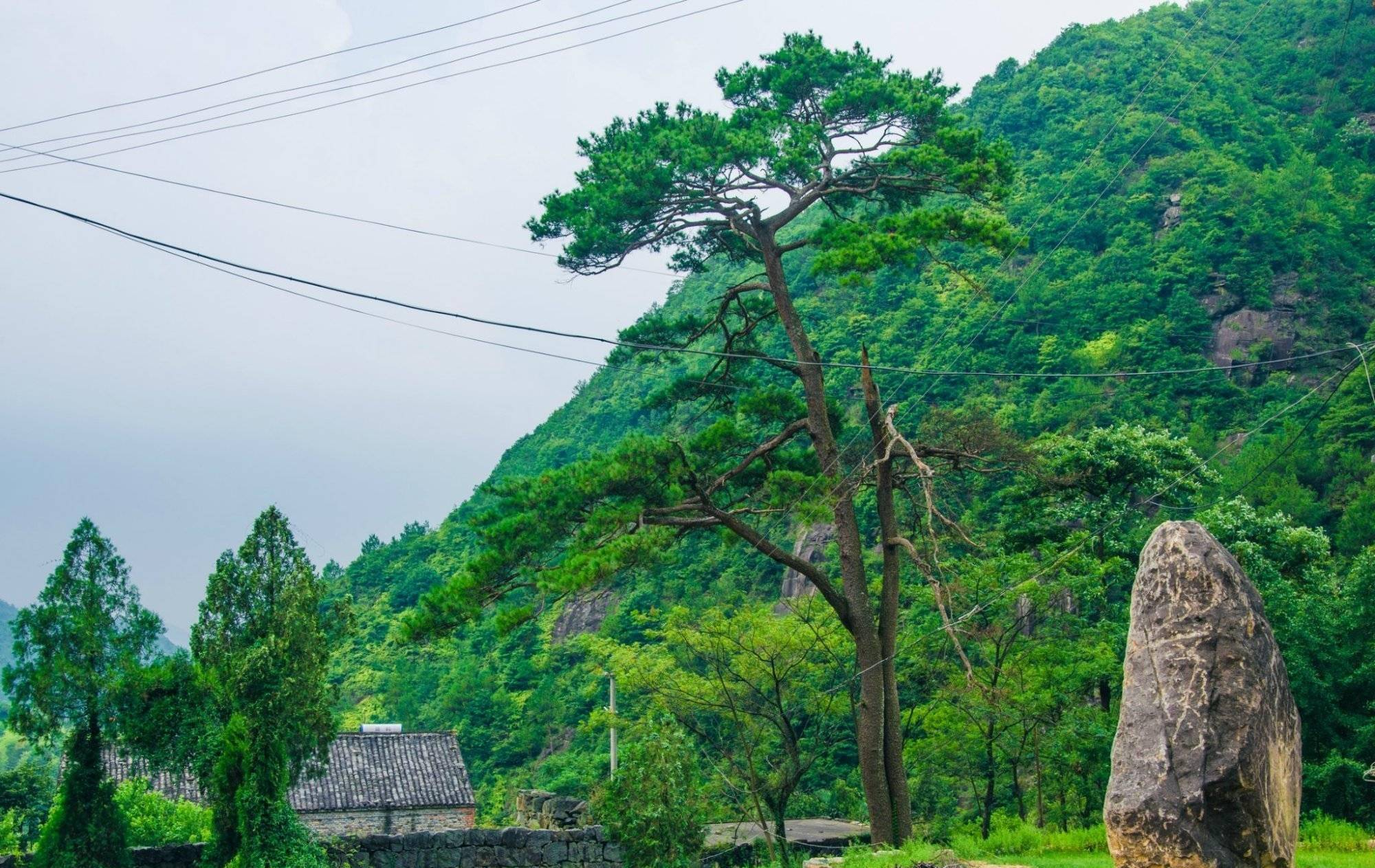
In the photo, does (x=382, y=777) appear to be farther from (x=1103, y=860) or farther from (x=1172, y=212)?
(x=1172, y=212)

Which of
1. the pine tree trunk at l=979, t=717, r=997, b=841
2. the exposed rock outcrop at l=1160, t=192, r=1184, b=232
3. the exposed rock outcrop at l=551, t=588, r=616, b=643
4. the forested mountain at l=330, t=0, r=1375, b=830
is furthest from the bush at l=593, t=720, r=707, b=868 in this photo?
the exposed rock outcrop at l=1160, t=192, r=1184, b=232

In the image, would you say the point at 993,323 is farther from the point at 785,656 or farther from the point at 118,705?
the point at 118,705

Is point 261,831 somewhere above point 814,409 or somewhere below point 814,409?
below

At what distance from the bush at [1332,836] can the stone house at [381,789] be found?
16450 mm

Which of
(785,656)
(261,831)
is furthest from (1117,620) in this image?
(261,831)

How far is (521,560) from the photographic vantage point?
1325 cm

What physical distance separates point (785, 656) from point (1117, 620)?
5723 millimetres

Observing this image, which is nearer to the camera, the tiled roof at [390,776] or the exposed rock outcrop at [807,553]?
the tiled roof at [390,776]

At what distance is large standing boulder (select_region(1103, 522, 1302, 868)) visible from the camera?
283 inches

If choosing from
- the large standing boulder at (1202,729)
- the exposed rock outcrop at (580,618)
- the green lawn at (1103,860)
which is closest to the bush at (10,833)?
the green lawn at (1103,860)

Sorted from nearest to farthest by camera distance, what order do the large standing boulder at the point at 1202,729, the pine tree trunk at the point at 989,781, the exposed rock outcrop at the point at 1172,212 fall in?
the large standing boulder at the point at 1202,729
the pine tree trunk at the point at 989,781
the exposed rock outcrop at the point at 1172,212

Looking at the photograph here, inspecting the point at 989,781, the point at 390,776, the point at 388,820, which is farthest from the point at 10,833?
the point at 989,781

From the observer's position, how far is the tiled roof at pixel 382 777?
2386 centimetres

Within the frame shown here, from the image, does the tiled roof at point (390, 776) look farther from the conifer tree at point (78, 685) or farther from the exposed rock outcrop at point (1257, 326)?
the exposed rock outcrop at point (1257, 326)
